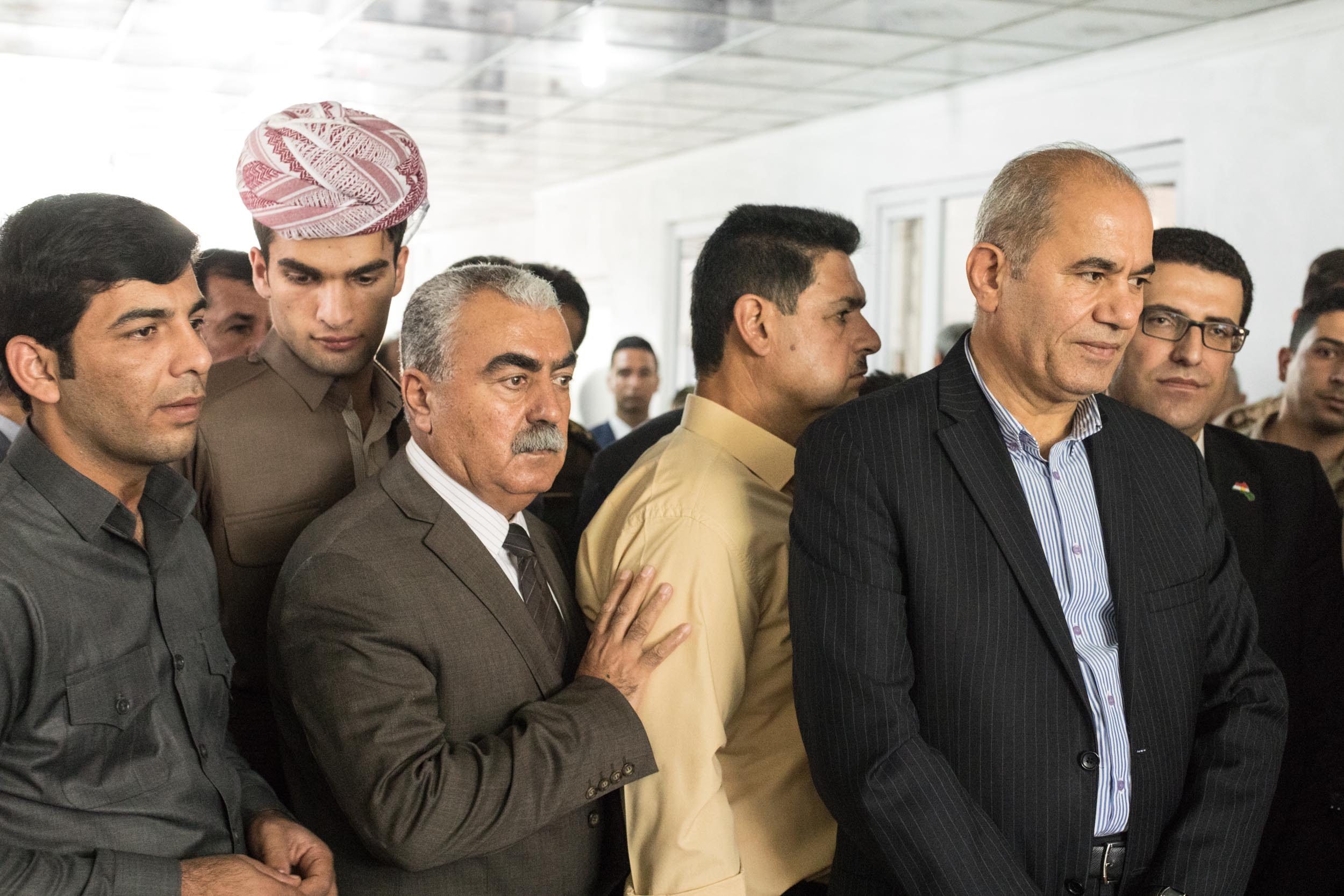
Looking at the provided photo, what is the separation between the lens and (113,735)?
1621 millimetres

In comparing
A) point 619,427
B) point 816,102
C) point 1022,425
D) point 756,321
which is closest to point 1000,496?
point 1022,425

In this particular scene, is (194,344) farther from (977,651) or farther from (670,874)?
(977,651)

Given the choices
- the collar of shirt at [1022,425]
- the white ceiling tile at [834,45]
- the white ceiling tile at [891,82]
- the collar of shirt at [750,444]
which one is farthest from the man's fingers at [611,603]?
the white ceiling tile at [891,82]

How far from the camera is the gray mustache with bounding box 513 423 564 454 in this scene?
198cm

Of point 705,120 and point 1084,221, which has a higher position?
point 705,120

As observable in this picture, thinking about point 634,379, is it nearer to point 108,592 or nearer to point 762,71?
point 762,71

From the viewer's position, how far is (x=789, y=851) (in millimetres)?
2117

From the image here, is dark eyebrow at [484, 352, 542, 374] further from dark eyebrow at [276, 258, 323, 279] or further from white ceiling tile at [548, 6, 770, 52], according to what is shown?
white ceiling tile at [548, 6, 770, 52]

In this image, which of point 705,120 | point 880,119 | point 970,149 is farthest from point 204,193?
point 970,149

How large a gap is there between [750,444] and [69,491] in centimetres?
114

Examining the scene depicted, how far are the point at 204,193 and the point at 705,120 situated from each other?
5.51 metres

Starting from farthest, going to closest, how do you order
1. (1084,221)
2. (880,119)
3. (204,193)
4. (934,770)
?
(204,193), (880,119), (1084,221), (934,770)

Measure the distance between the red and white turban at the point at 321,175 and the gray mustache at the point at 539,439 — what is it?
67 cm

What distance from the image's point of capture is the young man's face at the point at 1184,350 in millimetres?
2471
